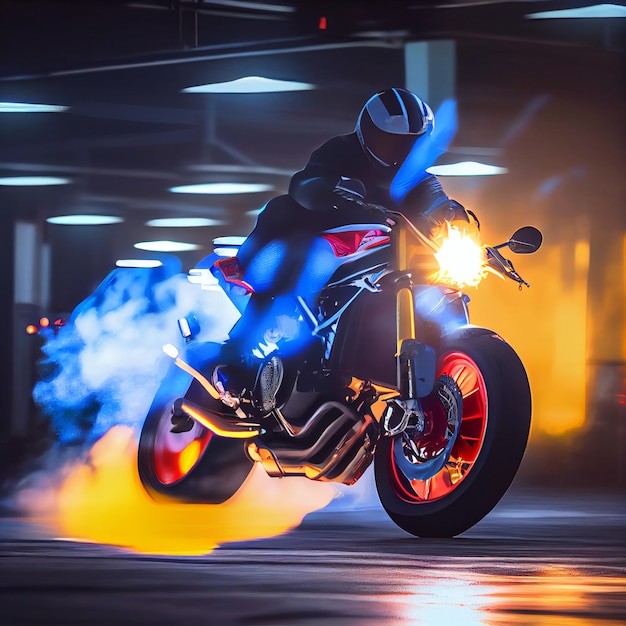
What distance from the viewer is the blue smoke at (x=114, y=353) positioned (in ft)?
20.5

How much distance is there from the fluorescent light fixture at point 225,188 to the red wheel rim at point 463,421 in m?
3.02

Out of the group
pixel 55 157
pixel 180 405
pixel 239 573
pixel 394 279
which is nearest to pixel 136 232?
pixel 55 157

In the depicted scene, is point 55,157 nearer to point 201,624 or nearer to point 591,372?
point 591,372

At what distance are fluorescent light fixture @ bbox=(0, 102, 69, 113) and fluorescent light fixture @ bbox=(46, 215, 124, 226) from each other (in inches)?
25.0

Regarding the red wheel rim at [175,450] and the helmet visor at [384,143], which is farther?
the red wheel rim at [175,450]

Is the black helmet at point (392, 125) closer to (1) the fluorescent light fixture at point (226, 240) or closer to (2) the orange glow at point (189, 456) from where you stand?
(2) the orange glow at point (189, 456)

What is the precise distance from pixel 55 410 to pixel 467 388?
323 centimetres

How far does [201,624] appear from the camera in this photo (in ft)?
8.77

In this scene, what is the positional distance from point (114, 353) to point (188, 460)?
4.38 ft

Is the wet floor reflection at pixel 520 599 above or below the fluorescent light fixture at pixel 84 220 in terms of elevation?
below

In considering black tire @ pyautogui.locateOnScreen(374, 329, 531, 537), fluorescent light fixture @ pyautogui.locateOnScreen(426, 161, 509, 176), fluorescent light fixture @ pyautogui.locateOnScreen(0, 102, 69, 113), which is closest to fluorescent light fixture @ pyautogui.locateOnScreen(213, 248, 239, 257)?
black tire @ pyautogui.locateOnScreen(374, 329, 531, 537)

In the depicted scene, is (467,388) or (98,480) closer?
(467,388)

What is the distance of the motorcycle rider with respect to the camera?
4.43 metres

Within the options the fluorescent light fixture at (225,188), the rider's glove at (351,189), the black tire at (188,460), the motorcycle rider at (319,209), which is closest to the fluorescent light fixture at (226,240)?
the fluorescent light fixture at (225,188)
